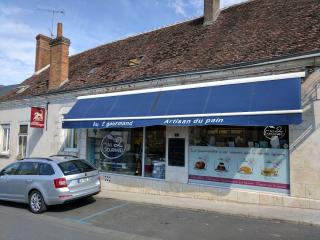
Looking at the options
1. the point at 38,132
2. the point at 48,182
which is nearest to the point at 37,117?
the point at 38,132

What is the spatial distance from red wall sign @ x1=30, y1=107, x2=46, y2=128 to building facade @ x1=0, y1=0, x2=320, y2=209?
0.80 feet

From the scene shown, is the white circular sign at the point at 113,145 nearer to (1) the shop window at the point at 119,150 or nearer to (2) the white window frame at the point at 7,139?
(1) the shop window at the point at 119,150

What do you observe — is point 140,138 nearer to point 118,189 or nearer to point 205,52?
point 118,189

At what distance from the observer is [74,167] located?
10070mm

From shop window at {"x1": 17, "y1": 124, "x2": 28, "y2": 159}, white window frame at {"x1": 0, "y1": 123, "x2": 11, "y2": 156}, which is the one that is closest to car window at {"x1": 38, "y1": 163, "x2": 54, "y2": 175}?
shop window at {"x1": 17, "y1": 124, "x2": 28, "y2": 159}

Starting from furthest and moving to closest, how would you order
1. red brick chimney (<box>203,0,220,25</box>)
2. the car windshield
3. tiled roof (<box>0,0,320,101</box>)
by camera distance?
red brick chimney (<box>203,0,220,25</box>) → tiled roof (<box>0,0,320,101</box>) → the car windshield

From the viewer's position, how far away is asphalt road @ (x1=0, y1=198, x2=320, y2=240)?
23.5 ft

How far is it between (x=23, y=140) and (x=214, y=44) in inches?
445

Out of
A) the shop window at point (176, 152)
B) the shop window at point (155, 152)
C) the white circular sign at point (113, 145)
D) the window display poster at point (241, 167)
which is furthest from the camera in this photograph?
the white circular sign at point (113, 145)

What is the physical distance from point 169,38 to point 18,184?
861cm

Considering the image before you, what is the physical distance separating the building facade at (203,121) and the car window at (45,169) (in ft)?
7.73

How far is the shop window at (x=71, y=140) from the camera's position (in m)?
14.8

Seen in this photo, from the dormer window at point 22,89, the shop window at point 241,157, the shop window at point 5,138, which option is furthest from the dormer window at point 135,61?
the shop window at point 5,138

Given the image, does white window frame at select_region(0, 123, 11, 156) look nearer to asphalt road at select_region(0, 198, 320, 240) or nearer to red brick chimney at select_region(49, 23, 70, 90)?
red brick chimney at select_region(49, 23, 70, 90)
